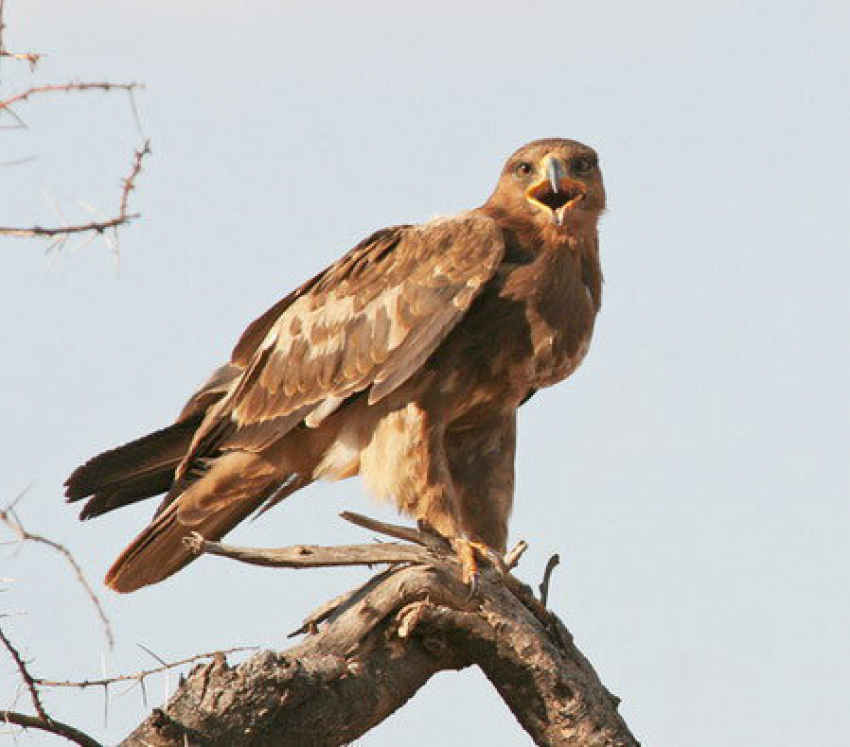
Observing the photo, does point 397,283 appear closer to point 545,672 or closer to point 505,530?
point 505,530

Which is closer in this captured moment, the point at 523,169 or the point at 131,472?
the point at 131,472

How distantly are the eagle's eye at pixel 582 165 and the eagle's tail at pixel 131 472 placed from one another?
1977 mm

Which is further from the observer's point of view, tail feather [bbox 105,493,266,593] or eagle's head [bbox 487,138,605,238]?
eagle's head [bbox 487,138,605,238]

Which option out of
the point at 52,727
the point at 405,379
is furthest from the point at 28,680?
the point at 405,379

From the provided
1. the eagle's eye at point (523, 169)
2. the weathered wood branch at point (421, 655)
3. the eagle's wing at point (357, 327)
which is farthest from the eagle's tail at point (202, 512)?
the eagle's eye at point (523, 169)

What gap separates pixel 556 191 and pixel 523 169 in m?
0.22

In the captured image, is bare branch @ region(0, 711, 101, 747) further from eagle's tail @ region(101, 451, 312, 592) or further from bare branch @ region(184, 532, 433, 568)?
eagle's tail @ region(101, 451, 312, 592)

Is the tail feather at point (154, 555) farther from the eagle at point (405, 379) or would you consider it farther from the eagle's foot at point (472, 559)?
the eagle's foot at point (472, 559)

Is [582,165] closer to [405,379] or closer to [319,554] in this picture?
[405,379]

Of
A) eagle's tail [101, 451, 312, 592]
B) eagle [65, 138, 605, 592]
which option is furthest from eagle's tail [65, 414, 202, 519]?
eagle's tail [101, 451, 312, 592]

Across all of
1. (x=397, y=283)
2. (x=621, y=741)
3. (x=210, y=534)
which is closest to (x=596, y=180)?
(x=397, y=283)

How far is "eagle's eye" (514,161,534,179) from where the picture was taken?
23.0ft

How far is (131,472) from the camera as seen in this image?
6.69 m

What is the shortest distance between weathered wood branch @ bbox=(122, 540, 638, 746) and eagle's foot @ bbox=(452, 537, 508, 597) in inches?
1.5
